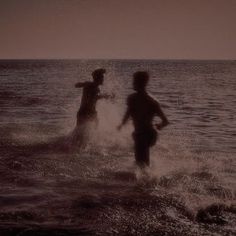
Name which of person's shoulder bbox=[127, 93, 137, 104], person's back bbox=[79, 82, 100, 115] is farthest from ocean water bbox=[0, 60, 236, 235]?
person's shoulder bbox=[127, 93, 137, 104]

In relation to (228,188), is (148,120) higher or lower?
higher

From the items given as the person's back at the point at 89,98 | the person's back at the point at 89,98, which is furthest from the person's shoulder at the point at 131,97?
the person's back at the point at 89,98

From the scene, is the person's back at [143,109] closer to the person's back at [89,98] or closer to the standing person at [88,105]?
the standing person at [88,105]

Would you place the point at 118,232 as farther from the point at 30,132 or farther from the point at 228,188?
the point at 30,132

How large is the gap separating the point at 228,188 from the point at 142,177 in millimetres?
1458

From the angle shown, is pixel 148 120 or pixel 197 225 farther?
pixel 148 120

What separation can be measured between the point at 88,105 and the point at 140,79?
13.1 feet

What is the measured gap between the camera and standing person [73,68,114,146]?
1099cm

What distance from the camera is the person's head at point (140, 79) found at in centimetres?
734

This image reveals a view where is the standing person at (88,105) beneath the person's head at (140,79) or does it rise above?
beneath

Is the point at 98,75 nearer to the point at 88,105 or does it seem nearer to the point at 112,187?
the point at 88,105

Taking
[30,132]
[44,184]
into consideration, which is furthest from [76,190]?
[30,132]

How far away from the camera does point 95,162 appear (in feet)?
32.0

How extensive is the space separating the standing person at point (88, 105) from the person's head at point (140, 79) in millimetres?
3361
